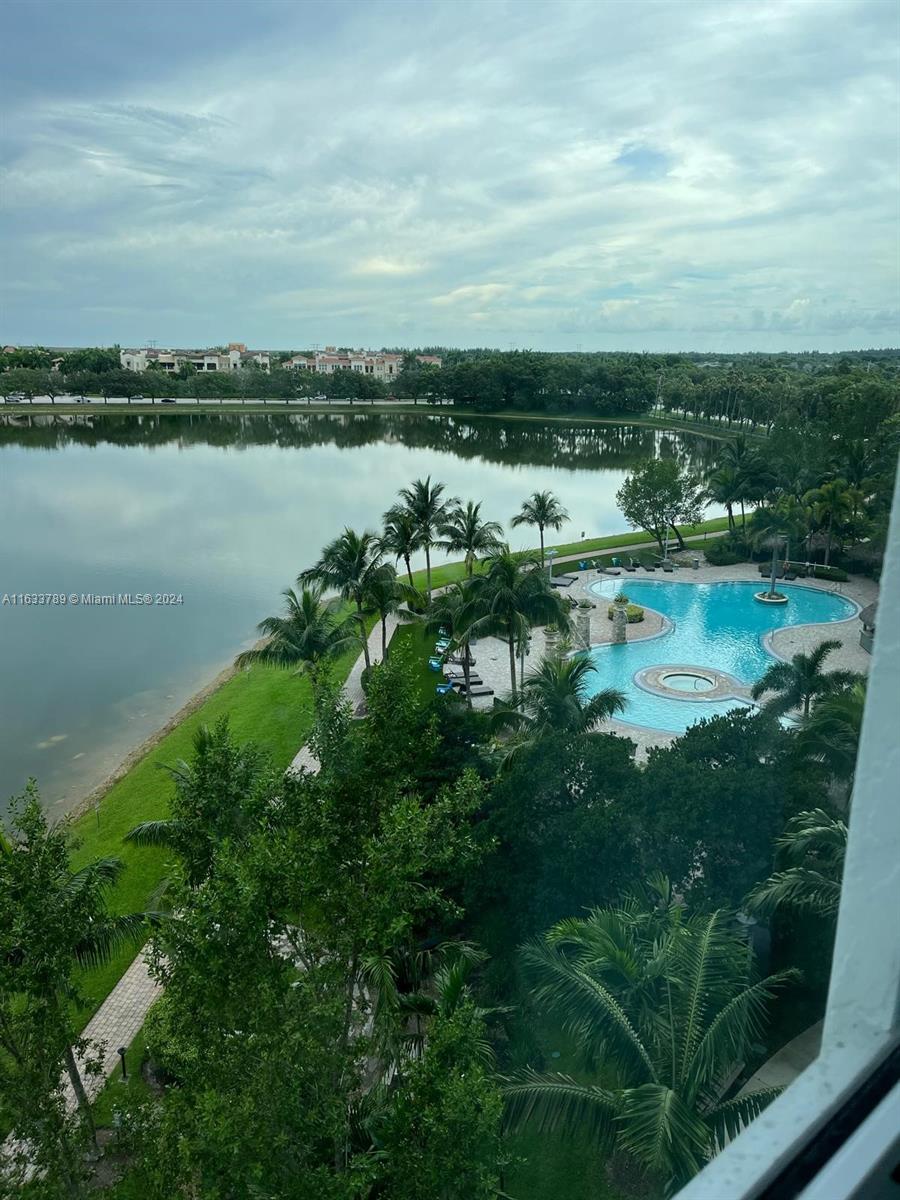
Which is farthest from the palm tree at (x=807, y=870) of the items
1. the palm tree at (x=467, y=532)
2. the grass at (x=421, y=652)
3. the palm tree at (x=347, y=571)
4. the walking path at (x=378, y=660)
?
the palm tree at (x=467, y=532)

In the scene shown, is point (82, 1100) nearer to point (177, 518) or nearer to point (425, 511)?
point (425, 511)

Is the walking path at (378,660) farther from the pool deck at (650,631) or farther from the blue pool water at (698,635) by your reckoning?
the blue pool water at (698,635)

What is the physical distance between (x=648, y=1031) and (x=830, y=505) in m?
11.9

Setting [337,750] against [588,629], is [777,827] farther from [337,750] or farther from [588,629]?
[588,629]

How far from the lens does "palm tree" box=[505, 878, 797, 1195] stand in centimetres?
299

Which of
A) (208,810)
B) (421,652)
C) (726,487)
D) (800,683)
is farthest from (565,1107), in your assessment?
(726,487)

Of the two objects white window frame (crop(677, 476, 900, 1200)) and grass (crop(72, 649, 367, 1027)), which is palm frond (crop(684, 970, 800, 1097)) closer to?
grass (crop(72, 649, 367, 1027))

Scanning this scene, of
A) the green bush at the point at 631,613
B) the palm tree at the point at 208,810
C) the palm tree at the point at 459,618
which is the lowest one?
the green bush at the point at 631,613

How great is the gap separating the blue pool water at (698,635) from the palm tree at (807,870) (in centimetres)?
526

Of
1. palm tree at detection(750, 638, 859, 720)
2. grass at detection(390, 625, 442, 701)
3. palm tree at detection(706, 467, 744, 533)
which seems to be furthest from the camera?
palm tree at detection(706, 467, 744, 533)

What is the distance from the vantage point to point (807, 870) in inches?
154

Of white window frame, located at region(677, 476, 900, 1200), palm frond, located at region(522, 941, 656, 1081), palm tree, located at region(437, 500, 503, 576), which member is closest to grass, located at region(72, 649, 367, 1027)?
palm frond, located at region(522, 941, 656, 1081)

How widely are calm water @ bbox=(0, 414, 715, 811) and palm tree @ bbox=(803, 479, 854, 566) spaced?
6.30 metres

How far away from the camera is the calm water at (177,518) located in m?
10.8
